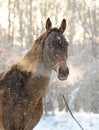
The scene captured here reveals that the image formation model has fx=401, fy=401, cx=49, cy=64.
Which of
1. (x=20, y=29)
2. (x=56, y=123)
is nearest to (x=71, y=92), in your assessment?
(x=56, y=123)

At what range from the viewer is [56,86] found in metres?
19.3

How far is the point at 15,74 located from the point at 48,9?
24.1 m

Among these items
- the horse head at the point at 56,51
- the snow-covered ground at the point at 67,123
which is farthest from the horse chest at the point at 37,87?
the snow-covered ground at the point at 67,123

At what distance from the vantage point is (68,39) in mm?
27016

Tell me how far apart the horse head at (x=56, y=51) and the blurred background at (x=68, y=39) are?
41.0ft

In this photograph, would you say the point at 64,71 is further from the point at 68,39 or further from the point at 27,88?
the point at 68,39

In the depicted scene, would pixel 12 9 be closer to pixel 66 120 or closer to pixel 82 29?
pixel 82 29

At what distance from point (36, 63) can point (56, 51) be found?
494 mm

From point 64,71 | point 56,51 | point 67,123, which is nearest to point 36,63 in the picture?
point 56,51

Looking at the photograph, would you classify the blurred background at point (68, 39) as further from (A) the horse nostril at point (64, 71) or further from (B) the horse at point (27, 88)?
(A) the horse nostril at point (64, 71)

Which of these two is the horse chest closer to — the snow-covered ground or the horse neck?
the horse neck

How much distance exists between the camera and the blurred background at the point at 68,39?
19969 mm

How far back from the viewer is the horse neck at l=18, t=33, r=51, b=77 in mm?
5121

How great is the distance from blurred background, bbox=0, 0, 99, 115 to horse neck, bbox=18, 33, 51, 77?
40.0ft
